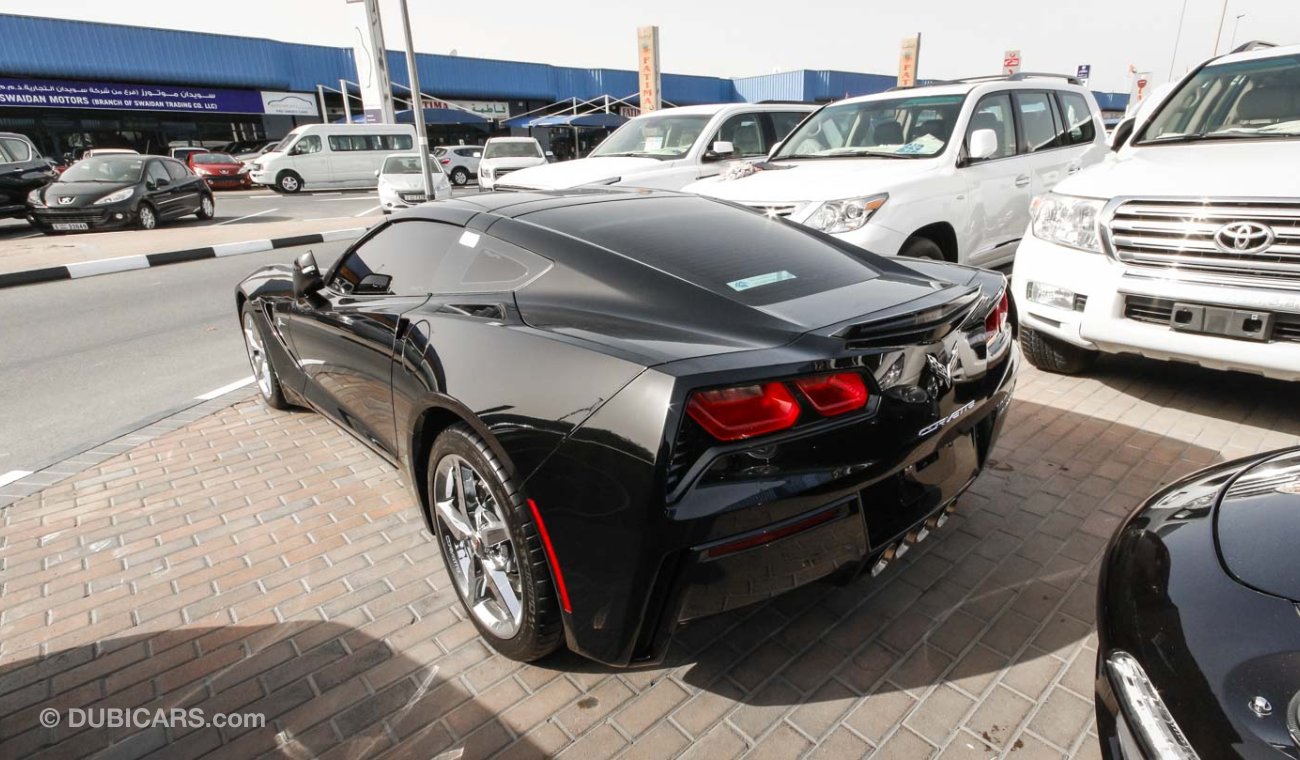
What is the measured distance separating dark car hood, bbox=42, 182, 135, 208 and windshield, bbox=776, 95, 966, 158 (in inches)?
513

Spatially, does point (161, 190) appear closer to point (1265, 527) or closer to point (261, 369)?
point (261, 369)

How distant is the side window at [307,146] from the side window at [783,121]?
19.3 m

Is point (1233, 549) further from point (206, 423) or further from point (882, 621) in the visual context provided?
point (206, 423)

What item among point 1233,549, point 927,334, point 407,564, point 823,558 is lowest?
point 407,564

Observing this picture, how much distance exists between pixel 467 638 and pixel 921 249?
14.1 feet

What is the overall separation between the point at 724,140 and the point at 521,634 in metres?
7.61

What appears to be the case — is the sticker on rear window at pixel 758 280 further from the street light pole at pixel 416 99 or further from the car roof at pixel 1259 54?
the street light pole at pixel 416 99

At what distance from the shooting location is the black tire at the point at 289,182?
2341 cm

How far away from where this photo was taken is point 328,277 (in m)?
3.46

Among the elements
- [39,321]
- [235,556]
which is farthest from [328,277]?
[39,321]

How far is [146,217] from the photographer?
46.1 ft

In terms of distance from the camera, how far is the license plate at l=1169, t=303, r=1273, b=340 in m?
3.19

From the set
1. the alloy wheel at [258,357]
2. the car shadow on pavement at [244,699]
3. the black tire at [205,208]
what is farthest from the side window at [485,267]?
the black tire at [205,208]

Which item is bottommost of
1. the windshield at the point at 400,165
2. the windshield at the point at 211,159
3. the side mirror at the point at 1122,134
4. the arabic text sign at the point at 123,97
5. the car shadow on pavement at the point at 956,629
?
the car shadow on pavement at the point at 956,629
